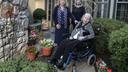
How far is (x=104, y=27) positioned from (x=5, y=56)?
2.55 meters

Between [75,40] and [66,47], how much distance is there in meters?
0.27

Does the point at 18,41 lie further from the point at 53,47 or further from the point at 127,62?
the point at 127,62

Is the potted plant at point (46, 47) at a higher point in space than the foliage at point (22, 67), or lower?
lower

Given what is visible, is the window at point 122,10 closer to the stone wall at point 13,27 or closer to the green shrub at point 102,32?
the green shrub at point 102,32

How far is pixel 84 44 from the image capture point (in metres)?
6.95

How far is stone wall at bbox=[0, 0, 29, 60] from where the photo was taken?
6570mm

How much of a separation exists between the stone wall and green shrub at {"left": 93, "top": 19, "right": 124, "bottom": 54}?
68.3 inches

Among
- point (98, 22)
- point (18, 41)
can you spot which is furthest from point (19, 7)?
point (98, 22)

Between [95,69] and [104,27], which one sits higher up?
[104,27]

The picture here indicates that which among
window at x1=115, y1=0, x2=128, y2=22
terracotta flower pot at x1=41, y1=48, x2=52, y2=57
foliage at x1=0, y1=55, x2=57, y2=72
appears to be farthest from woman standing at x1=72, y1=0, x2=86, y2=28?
foliage at x1=0, y1=55, x2=57, y2=72

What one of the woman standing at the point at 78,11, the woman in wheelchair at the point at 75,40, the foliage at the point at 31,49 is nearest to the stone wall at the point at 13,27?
the foliage at the point at 31,49

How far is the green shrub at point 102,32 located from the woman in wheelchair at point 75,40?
1.67 ft

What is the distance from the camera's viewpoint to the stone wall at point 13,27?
6.57 metres

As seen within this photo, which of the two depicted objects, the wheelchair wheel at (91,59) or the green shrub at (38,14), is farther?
the green shrub at (38,14)
